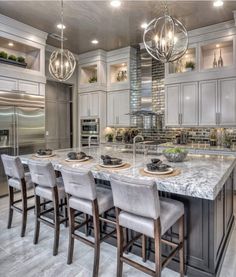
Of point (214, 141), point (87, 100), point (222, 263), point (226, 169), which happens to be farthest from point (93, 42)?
point (222, 263)

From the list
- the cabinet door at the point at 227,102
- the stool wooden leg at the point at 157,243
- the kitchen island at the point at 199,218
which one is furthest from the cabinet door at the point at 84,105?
the stool wooden leg at the point at 157,243

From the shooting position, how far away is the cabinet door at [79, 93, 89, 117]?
21.1 ft

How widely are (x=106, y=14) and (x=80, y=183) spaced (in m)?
3.40

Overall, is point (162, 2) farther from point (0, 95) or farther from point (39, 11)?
A: point (0, 95)

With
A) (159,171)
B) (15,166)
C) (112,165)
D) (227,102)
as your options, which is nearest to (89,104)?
(227,102)

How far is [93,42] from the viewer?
550 centimetres

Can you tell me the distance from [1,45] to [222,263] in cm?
548

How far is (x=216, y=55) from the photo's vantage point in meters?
4.99

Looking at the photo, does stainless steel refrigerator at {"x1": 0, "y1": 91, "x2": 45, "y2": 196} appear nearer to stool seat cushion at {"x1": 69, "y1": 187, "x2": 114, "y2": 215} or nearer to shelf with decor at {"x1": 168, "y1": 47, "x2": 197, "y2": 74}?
stool seat cushion at {"x1": 69, "y1": 187, "x2": 114, "y2": 215}

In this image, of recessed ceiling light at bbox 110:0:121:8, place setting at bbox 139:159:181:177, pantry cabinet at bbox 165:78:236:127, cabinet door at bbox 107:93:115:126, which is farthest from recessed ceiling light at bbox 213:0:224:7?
cabinet door at bbox 107:93:115:126

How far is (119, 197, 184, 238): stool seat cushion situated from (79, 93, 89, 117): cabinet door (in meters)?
4.86

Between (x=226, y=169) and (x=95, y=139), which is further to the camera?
(x=95, y=139)

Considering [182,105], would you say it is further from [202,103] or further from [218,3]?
[218,3]

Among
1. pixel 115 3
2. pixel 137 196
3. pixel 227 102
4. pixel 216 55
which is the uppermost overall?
pixel 115 3
